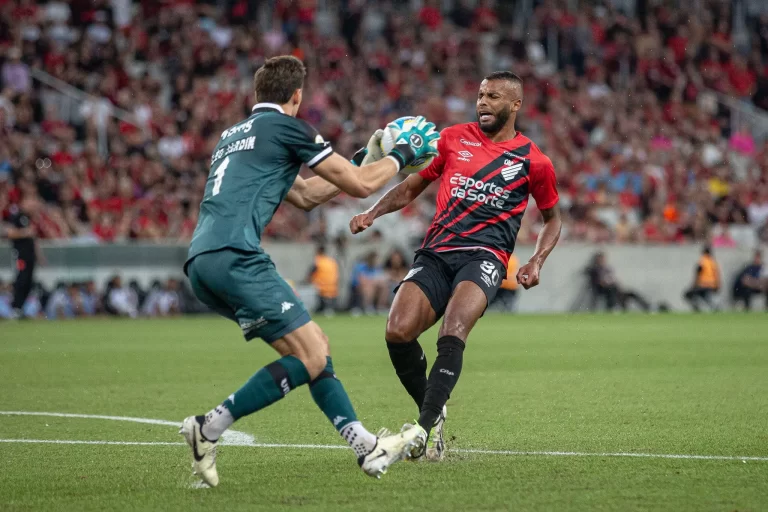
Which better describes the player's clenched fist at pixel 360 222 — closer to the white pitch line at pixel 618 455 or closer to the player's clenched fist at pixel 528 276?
the player's clenched fist at pixel 528 276

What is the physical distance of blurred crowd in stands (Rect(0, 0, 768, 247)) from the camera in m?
22.6

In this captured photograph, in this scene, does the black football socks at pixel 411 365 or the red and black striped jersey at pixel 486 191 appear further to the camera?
the red and black striped jersey at pixel 486 191

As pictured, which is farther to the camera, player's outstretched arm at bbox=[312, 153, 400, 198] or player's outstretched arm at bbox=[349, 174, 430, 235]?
player's outstretched arm at bbox=[349, 174, 430, 235]

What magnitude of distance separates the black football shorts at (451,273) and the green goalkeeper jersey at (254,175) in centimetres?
161

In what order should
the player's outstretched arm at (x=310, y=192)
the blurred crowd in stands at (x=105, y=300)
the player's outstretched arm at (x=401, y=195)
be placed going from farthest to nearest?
the blurred crowd in stands at (x=105, y=300) → the player's outstretched arm at (x=401, y=195) → the player's outstretched arm at (x=310, y=192)

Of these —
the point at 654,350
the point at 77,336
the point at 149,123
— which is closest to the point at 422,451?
the point at 654,350

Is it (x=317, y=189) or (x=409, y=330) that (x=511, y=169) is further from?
(x=317, y=189)

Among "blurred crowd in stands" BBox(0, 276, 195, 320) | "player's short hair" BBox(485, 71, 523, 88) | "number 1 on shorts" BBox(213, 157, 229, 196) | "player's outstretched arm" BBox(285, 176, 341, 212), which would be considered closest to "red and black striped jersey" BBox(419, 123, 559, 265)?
"player's short hair" BBox(485, 71, 523, 88)

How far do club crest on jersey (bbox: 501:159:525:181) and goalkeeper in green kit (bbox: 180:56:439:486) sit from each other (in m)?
1.51

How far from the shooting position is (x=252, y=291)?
18.7 ft

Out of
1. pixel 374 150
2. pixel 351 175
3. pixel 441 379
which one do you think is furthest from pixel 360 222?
pixel 351 175

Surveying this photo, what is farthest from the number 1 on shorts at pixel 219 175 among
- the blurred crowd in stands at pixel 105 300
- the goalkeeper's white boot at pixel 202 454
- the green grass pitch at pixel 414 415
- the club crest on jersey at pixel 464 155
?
the blurred crowd in stands at pixel 105 300

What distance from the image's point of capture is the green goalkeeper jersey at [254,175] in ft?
19.1

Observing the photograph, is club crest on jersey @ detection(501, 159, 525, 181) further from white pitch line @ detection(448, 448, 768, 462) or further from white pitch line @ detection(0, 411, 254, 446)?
white pitch line @ detection(0, 411, 254, 446)
